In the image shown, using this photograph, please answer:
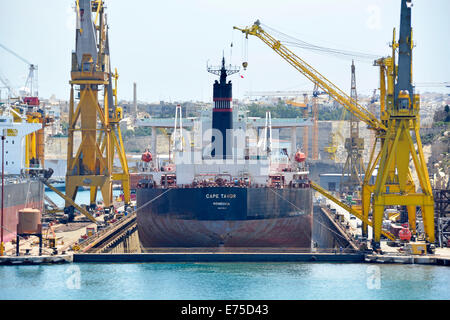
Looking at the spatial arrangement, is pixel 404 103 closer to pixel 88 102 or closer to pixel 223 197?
pixel 223 197

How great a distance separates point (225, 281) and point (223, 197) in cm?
731

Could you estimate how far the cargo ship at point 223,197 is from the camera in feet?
174

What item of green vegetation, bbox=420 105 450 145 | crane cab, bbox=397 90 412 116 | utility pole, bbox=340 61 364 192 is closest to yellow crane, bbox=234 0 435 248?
crane cab, bbox=397 90 412 116

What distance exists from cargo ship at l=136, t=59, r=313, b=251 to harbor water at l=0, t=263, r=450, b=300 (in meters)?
2.78

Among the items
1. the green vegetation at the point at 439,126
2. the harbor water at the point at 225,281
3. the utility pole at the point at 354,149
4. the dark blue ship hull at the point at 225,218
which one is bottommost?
the harbor water at the point at 225,281

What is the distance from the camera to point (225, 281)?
47.2 m

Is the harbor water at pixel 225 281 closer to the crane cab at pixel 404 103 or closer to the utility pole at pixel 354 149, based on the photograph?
the crane cab at pixel 404 103

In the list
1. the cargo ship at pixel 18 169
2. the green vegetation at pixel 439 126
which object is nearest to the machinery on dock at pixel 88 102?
the cargo ship at pixel 18 169

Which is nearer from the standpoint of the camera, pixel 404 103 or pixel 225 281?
pixel 225 281

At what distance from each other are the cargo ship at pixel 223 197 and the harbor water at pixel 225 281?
9.12 ft

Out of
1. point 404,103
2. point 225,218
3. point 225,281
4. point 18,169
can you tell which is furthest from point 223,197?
point 18,169

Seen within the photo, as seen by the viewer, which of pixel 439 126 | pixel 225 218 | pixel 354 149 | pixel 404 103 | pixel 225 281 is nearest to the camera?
pixel 225 281

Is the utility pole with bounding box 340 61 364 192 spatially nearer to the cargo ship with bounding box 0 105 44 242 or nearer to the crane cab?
the cargo ship with bounding box 0 105 44 242
